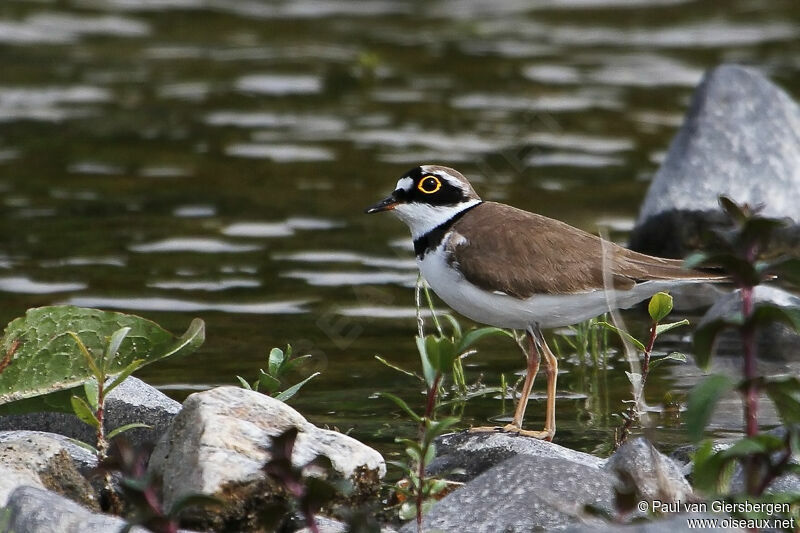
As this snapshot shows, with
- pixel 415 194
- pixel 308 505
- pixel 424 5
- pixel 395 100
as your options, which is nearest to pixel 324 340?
pixel 415 194

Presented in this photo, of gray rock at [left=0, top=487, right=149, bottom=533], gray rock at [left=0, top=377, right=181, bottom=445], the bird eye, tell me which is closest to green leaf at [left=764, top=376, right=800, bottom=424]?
gray rock at [left=0, top=487, right=149, bottom=533]

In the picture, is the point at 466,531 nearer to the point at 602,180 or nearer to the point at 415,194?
the point at 415,194

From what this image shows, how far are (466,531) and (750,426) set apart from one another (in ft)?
4.07

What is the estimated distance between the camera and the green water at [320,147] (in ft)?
29.6

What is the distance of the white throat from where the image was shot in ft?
23.9

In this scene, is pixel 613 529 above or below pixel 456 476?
above

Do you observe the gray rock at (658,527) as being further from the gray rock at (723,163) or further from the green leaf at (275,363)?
the gray rock at (723,163)

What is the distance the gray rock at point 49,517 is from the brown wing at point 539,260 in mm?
2341

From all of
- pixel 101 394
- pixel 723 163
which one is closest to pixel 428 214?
pixel 101 394

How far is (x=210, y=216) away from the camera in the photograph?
473 inches

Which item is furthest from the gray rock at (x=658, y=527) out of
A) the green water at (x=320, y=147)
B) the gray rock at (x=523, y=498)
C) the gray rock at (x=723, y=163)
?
the gray rock at (x=723, y=163)

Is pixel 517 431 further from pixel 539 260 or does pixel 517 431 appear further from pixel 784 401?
pixel 784 401

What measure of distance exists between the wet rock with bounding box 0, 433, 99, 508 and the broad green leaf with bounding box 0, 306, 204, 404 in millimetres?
614
